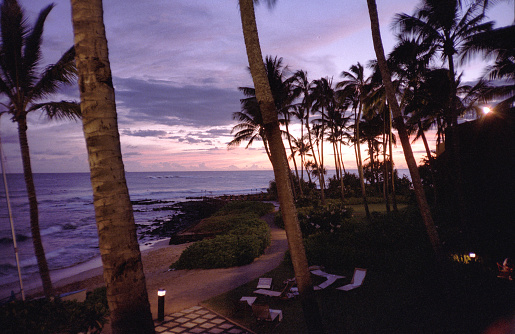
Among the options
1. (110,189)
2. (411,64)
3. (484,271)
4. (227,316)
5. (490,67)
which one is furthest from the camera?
(411,64)

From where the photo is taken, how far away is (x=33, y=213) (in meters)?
6.25

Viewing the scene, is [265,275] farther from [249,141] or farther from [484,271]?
[249,141]

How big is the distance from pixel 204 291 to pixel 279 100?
612 inches

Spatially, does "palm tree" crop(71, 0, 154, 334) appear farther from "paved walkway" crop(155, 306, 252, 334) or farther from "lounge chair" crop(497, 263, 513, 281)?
"lounge chair" crop(497, 263, 513, 281)

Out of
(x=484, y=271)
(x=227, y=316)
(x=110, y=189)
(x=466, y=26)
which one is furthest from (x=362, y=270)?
(x=466, y=26)

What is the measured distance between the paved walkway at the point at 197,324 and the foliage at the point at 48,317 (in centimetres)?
112

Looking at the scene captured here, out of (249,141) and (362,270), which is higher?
(249,141)

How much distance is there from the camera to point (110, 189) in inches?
93.4

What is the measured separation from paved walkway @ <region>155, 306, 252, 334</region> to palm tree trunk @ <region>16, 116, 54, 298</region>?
282 cm

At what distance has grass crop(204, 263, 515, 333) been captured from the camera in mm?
4938

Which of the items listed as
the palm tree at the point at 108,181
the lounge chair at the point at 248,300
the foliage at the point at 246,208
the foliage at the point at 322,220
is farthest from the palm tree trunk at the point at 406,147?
the foliage at the point at 246,208

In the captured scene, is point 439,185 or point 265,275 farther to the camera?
point 439,185

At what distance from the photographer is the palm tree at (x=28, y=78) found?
6168mm

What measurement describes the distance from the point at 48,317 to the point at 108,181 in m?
4.48
